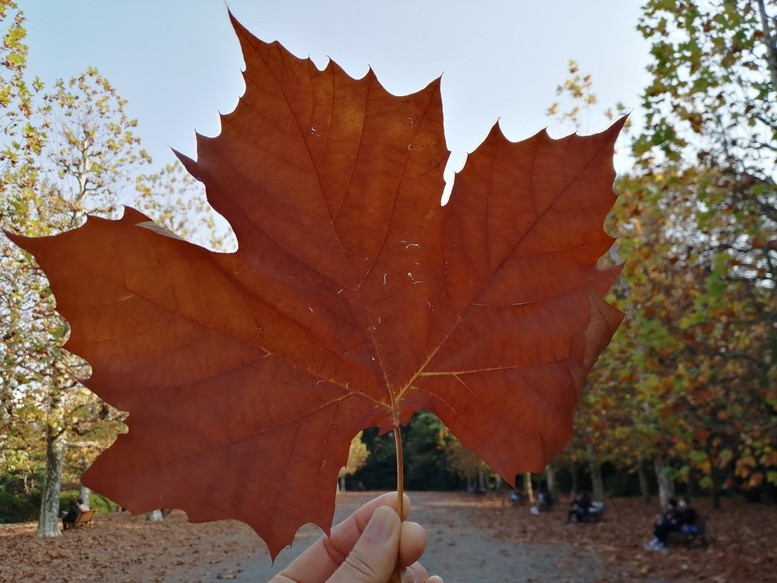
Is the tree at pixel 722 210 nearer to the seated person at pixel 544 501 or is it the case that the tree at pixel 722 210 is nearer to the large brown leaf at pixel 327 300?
the large brown leaf at pixel 327 300

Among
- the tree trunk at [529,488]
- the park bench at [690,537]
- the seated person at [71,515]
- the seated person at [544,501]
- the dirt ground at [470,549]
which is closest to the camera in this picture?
the dirt ground at [470,549]

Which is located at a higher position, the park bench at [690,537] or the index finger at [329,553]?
the index finger at [329,553]

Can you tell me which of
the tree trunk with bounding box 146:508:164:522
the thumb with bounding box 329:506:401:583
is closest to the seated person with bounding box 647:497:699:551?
the tree trunk with bounding box 146:508:164:522

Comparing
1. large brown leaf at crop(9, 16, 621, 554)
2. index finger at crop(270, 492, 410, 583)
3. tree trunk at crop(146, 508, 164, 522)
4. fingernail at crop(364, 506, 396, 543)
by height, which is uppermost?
large brown leaf at crop(9, 16, 621, 554)

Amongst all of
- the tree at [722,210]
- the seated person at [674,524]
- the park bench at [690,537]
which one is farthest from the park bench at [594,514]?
the tree at [722,210]

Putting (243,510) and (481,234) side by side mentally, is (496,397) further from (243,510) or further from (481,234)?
(243,510)

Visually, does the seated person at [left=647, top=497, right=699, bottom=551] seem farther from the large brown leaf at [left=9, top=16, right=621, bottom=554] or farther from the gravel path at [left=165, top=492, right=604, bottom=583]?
the large brown leaf at [left=9, top=16, right=621, bottom=554]
